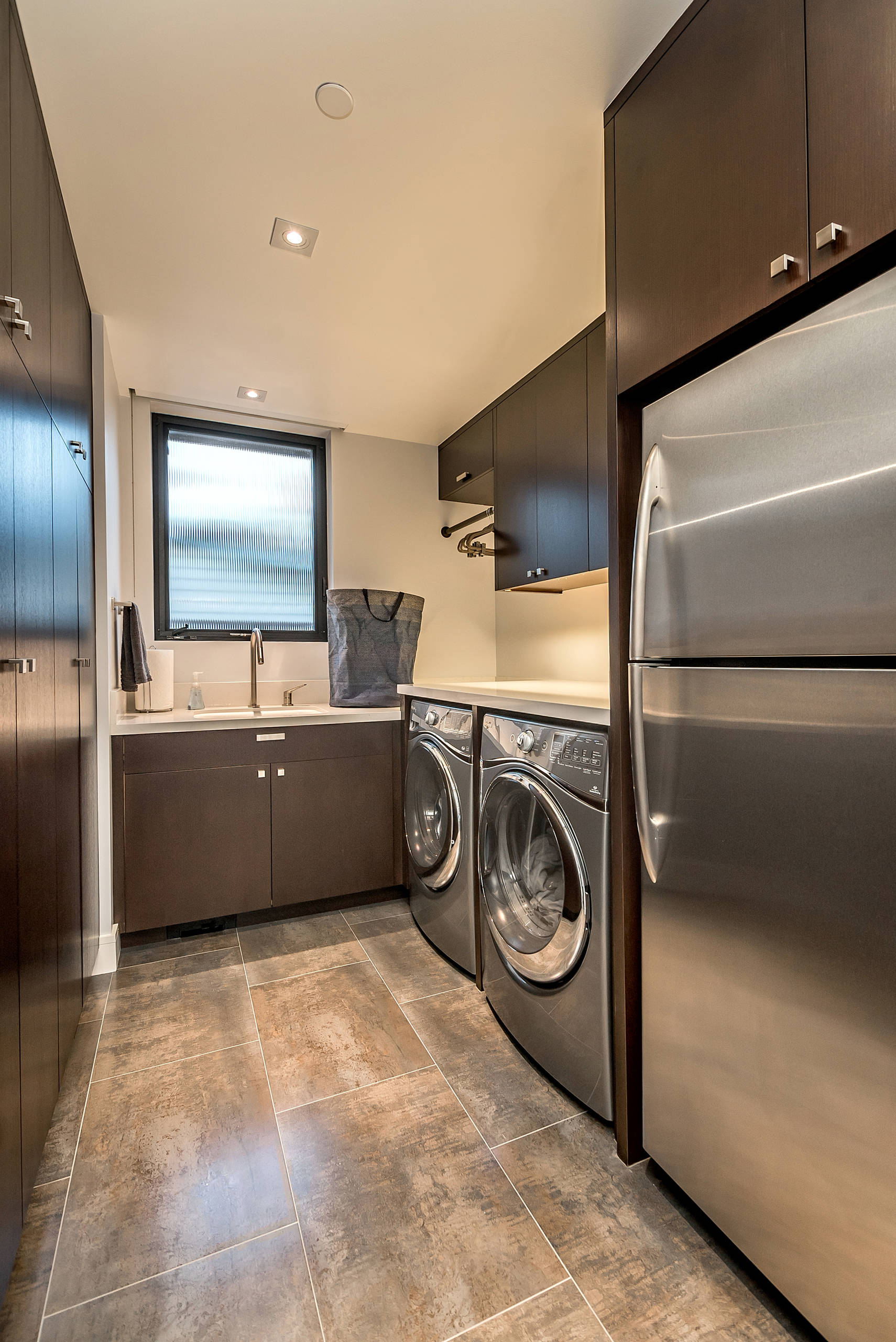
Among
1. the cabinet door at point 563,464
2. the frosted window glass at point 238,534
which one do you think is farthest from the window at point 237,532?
the cabinet door at point 563,464

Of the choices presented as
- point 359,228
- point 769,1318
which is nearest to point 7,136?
point 359,228

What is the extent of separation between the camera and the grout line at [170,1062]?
167 centimetres

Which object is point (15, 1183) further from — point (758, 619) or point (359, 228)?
point (359, 228)

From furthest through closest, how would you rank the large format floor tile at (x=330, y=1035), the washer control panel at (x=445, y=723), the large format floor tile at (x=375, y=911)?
the large format floor tile at (x=375, y=911), the washer control panel at (x=445, y=723), the large format floor tile at (x=330, y=1035)

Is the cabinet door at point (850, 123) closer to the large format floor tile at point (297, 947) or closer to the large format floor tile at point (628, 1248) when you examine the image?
the large format floor tile at point (628, 1248)

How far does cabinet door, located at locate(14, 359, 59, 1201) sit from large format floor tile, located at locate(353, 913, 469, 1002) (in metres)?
1.03

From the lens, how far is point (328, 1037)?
1.85m

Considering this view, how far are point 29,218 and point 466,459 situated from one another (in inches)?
87.0

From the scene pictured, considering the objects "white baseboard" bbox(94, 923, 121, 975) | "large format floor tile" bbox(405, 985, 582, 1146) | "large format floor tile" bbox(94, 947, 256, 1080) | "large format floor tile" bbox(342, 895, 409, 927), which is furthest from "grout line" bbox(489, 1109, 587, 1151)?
"white baseboard" bbox(94, 923, 121, 975)

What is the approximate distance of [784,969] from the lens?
0.99 metres

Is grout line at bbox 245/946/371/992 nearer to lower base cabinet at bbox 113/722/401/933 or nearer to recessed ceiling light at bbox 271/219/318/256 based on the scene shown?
lower base cabinet at bbox 113/722/401/933

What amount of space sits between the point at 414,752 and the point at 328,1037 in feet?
3.41

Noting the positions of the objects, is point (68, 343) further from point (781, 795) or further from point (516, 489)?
point (781, 795)

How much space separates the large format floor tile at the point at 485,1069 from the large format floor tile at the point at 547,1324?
37 cm
